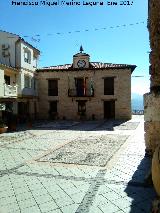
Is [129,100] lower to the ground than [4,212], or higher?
higher

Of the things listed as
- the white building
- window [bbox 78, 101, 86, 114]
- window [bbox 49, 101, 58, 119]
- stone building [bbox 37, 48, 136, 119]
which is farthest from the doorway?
the white building

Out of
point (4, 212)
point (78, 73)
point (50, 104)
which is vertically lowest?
point (4, 212)

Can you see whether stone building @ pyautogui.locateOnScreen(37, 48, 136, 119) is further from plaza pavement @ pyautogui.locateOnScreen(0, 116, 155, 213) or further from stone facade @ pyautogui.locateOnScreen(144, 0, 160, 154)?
stone facade @ pyautogui.locateOnScreen(144, 0, 160, 154)

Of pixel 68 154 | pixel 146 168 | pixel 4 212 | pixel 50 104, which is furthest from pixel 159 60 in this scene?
pixel 50 104

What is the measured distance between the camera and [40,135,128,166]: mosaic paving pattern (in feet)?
34.2

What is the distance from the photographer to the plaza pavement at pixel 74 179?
6.13m

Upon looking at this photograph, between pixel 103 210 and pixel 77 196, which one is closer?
pixel 103 210

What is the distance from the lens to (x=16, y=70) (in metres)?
26.2

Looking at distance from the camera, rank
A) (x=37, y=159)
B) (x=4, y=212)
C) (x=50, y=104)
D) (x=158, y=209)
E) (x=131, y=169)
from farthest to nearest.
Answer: (x=50, y=104), (x=37, y=159), (x=131, y=169), (x=4, y=212), (x=158, y=209)

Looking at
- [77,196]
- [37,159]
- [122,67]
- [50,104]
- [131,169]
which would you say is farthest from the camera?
[50,104]

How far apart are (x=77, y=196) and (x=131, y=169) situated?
297 cm

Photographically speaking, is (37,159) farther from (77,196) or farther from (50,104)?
(50,104)

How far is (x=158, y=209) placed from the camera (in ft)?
16.3

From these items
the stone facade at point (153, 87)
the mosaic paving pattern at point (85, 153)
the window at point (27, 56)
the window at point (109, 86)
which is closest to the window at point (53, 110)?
the window at point (27, 56)
